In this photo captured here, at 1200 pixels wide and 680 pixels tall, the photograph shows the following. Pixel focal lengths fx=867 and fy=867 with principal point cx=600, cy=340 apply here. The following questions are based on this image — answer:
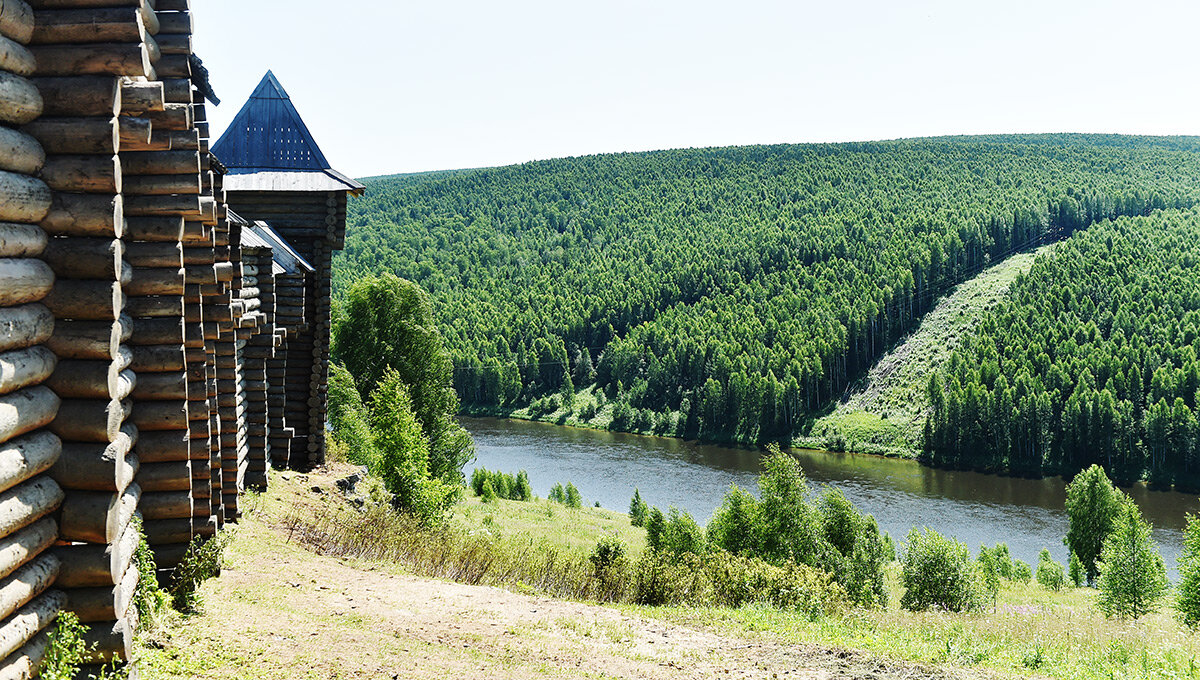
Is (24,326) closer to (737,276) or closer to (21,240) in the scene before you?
(21,240)

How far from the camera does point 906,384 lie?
95.8 m

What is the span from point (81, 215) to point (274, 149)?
1650 centimetres

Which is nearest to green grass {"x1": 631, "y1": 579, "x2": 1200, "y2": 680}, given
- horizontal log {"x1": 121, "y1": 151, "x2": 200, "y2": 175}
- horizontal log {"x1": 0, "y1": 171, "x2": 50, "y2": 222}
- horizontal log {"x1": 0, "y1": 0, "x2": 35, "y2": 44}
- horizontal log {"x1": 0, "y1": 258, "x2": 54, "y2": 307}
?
horizontal log {"x1": 121, "y1": 151, "x2": 200, "y2": 175}

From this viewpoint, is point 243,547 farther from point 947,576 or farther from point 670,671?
point 947,576

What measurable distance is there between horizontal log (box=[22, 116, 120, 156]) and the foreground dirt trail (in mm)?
4006

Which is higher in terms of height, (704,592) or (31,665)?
(31,665)

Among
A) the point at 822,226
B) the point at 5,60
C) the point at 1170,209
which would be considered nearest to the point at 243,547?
the point at 5,60

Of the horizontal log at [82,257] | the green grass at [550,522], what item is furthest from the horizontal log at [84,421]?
the green grass at [550,522]

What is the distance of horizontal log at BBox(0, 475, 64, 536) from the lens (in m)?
4.71

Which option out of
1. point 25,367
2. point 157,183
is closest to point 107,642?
point 25,367

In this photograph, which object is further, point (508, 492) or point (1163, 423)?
point (1163, 423)

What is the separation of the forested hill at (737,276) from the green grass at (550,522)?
152 feet

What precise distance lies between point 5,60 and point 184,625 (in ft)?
17.6

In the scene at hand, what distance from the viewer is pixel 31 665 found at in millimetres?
4996
